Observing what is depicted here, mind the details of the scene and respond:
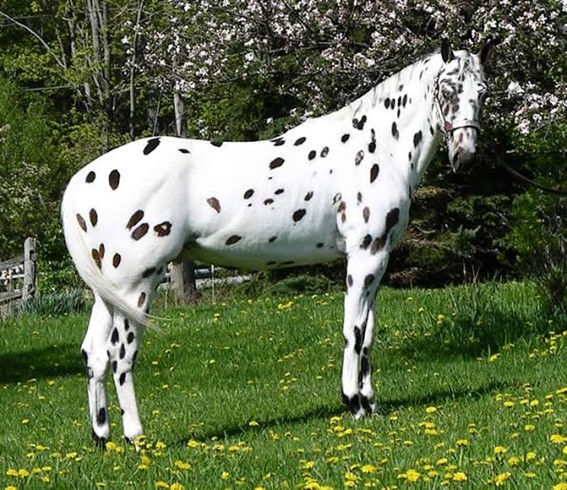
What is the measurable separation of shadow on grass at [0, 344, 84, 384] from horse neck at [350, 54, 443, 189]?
5835 mm

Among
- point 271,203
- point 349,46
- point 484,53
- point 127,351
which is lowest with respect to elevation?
point 127,351

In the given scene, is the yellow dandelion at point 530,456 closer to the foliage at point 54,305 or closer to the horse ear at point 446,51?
the horse ear at point 446,51

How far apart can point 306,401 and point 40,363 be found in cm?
539

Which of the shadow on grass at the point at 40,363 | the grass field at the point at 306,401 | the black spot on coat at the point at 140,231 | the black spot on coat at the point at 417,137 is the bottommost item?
the shadow on grass at the point at 40,363

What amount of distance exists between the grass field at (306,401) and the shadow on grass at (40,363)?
0.10 feet

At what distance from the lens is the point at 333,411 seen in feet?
27.9

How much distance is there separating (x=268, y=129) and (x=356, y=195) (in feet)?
44.4

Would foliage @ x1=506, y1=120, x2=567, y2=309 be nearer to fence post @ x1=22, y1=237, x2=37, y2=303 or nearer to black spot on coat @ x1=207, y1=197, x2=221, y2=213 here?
black spot on coat @ x1=207, y1=197, x2=221, y2=213

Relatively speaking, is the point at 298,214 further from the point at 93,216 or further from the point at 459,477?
the point at 459,477

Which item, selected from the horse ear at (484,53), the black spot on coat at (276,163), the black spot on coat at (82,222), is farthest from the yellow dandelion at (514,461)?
the horse ear at (484,53)

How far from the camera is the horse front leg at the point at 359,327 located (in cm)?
803

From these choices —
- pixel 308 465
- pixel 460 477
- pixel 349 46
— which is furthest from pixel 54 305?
pixel 460 477

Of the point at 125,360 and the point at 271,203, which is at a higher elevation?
the point at 271,203

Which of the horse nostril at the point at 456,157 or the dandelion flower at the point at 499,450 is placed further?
the horse nostril at the point at 456,157
